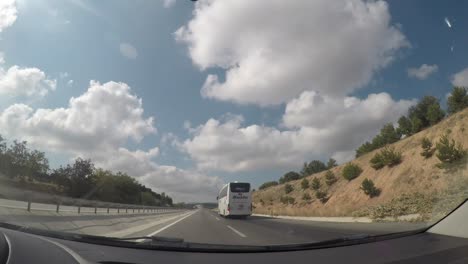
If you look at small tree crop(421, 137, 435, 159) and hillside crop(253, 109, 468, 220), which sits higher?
small tree crop(421, 137, 435, 159)

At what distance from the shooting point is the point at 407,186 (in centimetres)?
2641

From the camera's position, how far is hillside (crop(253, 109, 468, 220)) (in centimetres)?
1047

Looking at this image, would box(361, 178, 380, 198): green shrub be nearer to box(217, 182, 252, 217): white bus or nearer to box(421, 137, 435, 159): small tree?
box(421, 137, 435, 159): small tree

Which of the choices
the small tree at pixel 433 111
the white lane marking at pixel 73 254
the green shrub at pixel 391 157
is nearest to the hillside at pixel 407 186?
the green shrub at pixel 391 157

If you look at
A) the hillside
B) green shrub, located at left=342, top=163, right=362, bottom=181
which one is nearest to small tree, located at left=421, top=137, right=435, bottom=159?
the hillside

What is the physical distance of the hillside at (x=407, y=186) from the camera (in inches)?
412

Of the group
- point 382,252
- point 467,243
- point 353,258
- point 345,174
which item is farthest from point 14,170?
point 345,174

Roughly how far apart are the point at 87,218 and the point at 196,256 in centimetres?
241

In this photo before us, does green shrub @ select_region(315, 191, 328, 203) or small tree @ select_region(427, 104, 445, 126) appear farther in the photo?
green shrub @ select_region(315, 191, 328, 203)

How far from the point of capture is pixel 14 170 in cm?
408

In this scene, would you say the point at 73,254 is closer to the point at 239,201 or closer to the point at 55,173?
the point at 55,173

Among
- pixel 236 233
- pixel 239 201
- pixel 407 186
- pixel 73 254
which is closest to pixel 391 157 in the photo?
pixel 407 186

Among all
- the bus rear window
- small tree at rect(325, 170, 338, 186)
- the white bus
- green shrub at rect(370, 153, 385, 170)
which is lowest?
the white bus

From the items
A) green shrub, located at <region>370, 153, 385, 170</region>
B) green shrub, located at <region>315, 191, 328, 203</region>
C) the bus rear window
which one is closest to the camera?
the bus rear window
